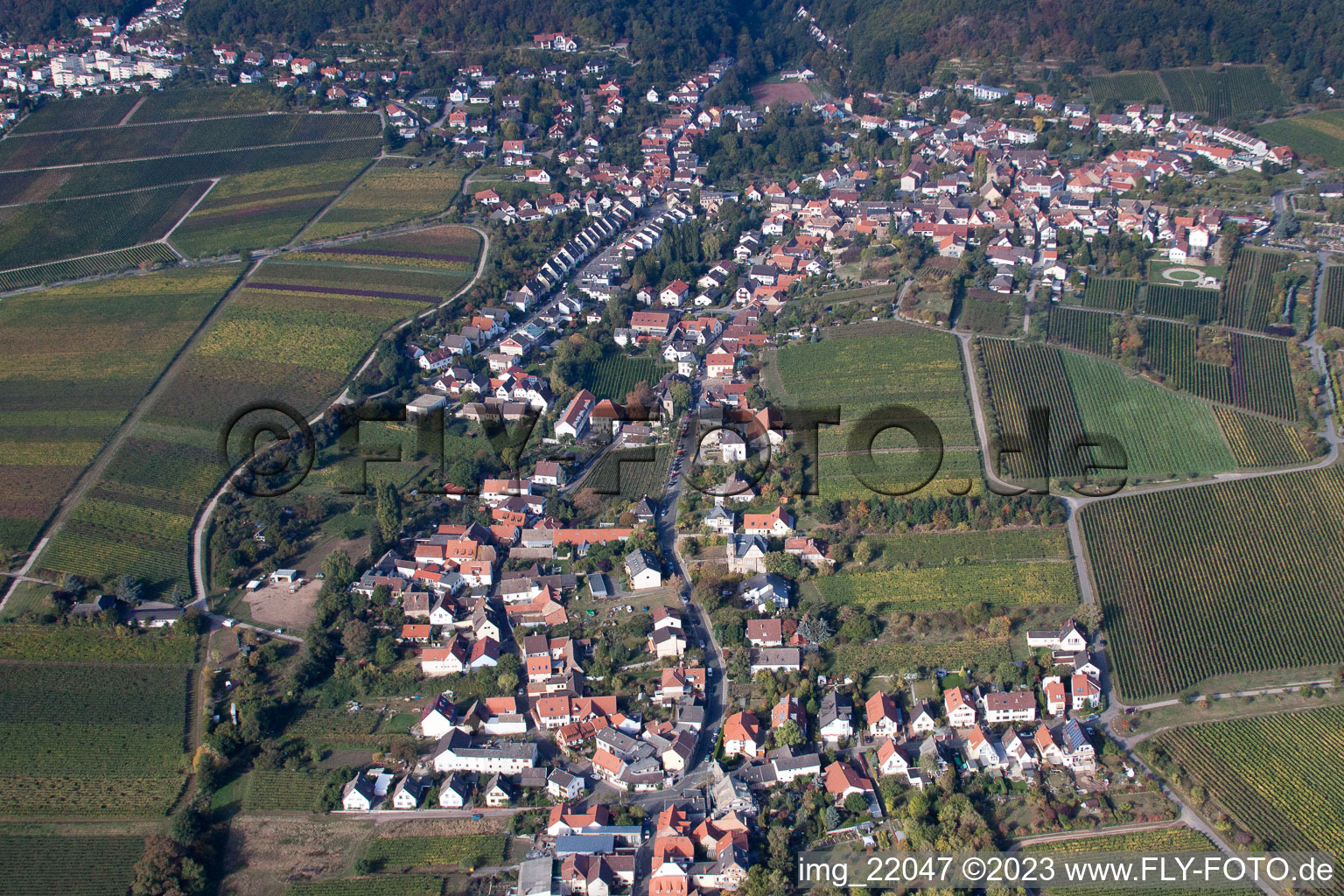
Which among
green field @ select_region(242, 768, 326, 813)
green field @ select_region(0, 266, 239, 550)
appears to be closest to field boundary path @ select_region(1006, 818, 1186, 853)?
green field @ select_region(242, 768, 326, 813)

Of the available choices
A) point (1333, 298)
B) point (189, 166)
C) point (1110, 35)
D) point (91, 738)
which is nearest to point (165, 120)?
point (189, 166)

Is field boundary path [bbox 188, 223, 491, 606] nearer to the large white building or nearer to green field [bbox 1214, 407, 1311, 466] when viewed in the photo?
the large white building

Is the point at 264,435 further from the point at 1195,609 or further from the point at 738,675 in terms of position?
the point at 1195,609

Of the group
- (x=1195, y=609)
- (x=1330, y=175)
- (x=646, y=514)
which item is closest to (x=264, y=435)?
(x=646, y=514)

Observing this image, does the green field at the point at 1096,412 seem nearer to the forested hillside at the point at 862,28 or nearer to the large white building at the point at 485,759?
the large white building at the point at 485,759

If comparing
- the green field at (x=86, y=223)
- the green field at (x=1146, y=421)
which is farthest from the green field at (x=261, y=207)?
the green field at (x=1146, y=421)
